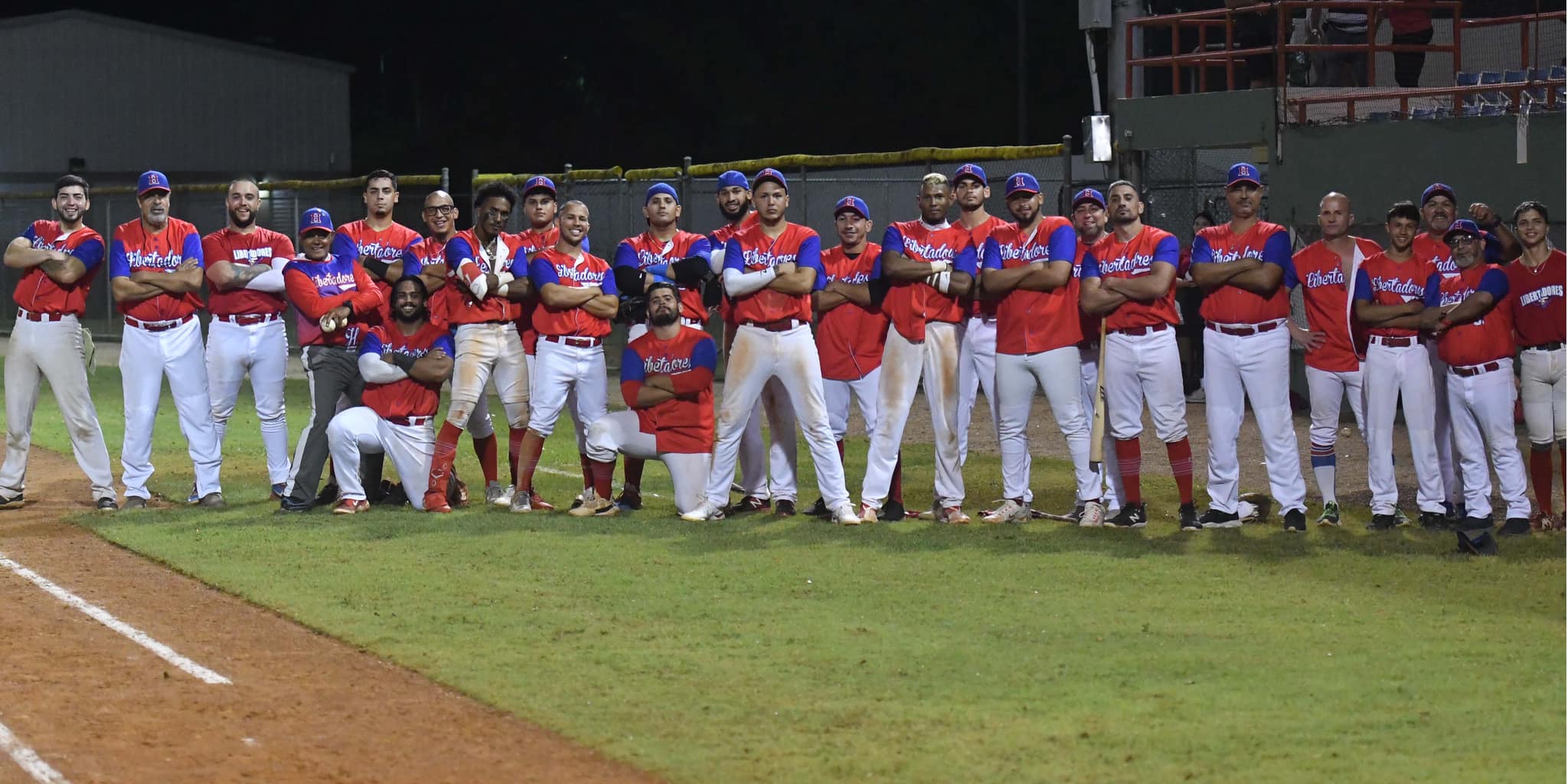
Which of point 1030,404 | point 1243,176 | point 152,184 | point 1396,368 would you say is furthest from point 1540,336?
point 152,184

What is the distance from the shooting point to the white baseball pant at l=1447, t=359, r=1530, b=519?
9.65 m

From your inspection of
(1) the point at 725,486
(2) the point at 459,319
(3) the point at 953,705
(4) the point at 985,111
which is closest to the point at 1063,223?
(1) the point at 725,486

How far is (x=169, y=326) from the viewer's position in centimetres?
1102

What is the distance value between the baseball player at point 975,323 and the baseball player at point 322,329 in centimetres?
364

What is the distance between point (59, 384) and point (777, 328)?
4.55 metres

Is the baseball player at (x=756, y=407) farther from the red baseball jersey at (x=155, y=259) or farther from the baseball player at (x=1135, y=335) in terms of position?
the red baseball jersey at (x=155, y=259)

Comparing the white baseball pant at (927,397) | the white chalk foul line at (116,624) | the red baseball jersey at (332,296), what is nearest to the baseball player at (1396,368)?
the white baseball pant at (927,397)

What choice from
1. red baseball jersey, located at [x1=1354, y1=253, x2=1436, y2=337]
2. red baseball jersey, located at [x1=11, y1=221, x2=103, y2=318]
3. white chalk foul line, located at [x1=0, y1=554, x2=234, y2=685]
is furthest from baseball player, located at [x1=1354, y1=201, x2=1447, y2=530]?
red baseball jersey, located at [x1=11, y1=221, x2=103, y2=318]

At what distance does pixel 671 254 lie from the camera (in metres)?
10.8

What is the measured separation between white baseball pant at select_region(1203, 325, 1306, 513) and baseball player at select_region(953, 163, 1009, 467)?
3.65ft

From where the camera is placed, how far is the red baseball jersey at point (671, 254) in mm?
10727

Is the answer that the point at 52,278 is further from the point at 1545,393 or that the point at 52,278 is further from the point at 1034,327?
the point at 1545,393

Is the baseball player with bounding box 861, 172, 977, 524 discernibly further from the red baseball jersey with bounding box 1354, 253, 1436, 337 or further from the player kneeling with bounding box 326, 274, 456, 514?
the player kneeling with bounding box 326, 274, 456, 514

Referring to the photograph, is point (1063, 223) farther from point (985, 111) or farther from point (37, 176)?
point (985, 111)
